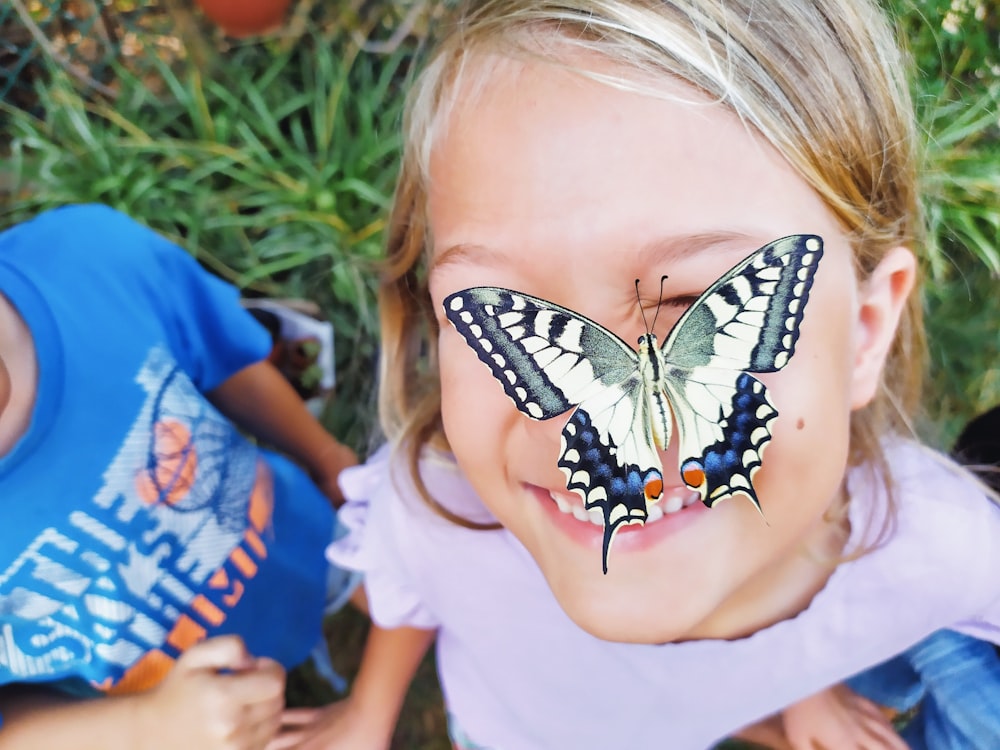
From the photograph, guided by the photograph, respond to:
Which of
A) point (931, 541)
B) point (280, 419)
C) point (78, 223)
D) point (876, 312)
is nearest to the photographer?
point (876, 312)

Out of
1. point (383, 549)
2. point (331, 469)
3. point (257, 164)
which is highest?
point (257, 164)

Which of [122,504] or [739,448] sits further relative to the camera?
[122,504]

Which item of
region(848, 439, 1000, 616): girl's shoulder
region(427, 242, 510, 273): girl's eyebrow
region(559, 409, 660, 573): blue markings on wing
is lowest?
region(848, 439, 1000, 616): girl's shoulder

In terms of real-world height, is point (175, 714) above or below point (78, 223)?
below

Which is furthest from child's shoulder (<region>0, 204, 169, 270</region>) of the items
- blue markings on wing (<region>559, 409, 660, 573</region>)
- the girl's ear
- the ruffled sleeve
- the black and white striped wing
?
the girl's ear

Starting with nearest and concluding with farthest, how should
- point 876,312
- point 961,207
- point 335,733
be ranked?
point 876,312, point 335,733, point 961,207

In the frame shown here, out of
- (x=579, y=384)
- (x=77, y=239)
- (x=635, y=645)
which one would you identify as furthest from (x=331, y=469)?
(x=579, y=384)

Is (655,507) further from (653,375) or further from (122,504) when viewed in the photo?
(122,504)

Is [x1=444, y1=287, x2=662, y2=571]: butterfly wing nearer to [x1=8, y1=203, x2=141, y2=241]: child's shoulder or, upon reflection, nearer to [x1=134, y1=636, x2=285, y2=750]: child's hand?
[x1=134, y1=636, x2=285, y2=750]: child's hand
